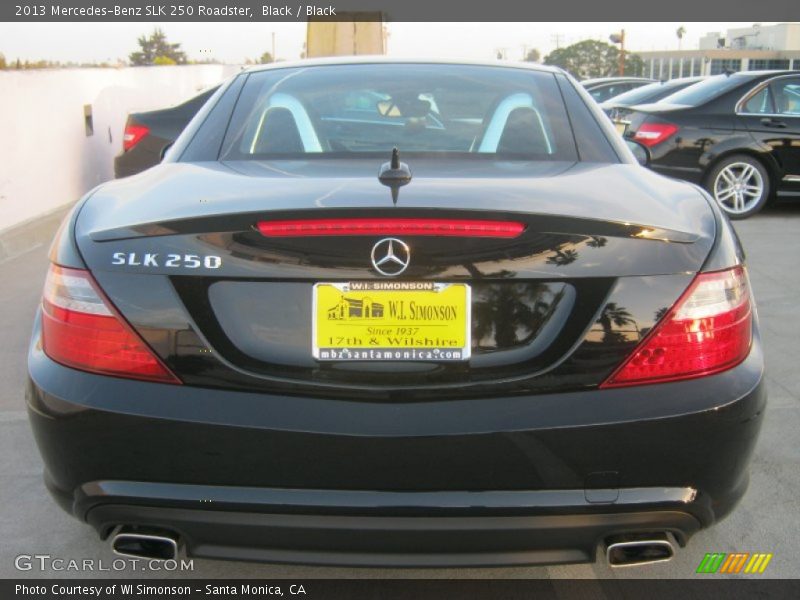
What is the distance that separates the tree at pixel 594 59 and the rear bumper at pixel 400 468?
8722 centimetres

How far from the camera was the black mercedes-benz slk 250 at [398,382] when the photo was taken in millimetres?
2096

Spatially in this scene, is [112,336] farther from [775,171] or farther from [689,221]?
[775,171]

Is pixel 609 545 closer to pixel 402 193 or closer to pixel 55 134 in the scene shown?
pixel 402 193

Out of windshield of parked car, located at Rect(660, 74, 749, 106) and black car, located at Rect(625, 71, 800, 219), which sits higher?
windshield of parked car, located at Rect(660, 74, 749, 106)

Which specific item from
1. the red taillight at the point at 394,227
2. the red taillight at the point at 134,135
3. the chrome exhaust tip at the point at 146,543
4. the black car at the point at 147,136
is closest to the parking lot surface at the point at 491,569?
the chrome exhaust tip at the point at 146,543

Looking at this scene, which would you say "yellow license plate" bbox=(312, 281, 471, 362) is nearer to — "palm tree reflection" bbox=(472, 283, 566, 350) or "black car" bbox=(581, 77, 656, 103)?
"palm tree reflection" bbox=(472, 283, 566, 350)

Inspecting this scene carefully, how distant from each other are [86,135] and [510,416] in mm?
9644

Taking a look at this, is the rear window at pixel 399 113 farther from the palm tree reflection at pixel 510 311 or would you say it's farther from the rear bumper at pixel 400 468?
the rear bumper at pixel 400 468

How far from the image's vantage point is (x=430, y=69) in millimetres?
3559

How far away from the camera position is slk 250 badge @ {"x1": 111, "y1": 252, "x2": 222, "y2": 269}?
2.13 m

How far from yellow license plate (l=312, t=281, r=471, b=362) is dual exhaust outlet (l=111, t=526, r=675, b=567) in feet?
1.93

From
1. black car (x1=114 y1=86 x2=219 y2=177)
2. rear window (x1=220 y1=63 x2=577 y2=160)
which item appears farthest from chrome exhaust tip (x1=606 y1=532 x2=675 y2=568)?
black car (x1=114 y1=86 x2=219 y2=177)

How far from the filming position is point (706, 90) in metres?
9.84

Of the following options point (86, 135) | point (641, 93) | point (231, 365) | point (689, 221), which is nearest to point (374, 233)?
point (231, 365)
